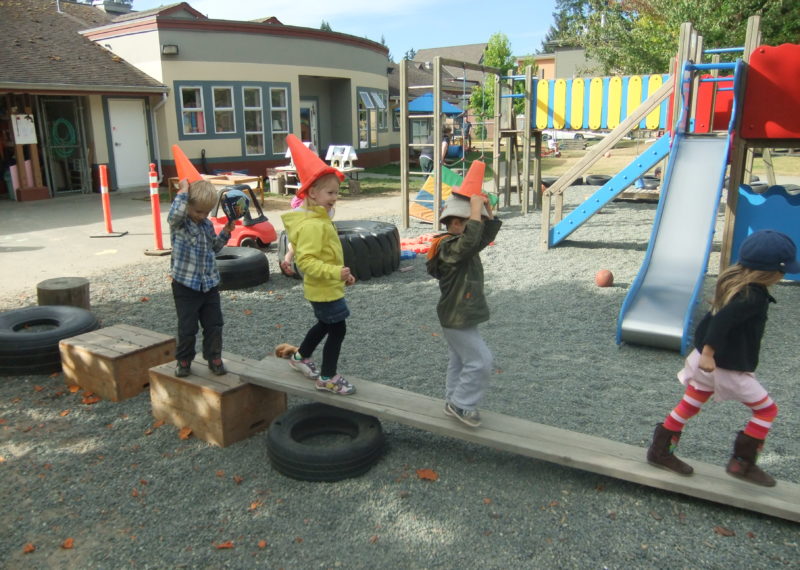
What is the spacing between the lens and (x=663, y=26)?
27828mm

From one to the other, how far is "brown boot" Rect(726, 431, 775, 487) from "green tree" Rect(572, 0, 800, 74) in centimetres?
1533

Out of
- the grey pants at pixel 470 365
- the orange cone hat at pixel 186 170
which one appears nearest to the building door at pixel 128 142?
the orange cone hat at pixel 186 170

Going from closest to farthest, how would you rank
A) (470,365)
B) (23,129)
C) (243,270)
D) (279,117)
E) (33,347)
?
1. (470,365)
2. (33,347)
3. (243,270)
4. (23,129)
5. (279,117)

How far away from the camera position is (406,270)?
8.85 m

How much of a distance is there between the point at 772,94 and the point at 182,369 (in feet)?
22.7

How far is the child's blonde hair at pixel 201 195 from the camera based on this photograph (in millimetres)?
4078

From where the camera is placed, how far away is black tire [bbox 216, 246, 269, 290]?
25.8ft

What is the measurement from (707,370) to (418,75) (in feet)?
137

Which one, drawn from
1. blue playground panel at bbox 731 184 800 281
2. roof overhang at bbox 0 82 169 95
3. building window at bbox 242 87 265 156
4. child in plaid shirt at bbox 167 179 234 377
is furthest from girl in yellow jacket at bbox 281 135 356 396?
building window at bbox 242 87 265 156

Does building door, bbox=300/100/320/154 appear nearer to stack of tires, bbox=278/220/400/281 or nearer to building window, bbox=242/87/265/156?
building window, bbox=242/87/265/156

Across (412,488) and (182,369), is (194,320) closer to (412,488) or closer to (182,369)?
(182,369)

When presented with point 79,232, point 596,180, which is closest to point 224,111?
point 79,232

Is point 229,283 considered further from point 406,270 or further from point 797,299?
point 797,299

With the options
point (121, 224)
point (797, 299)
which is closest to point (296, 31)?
point (121, 224)
